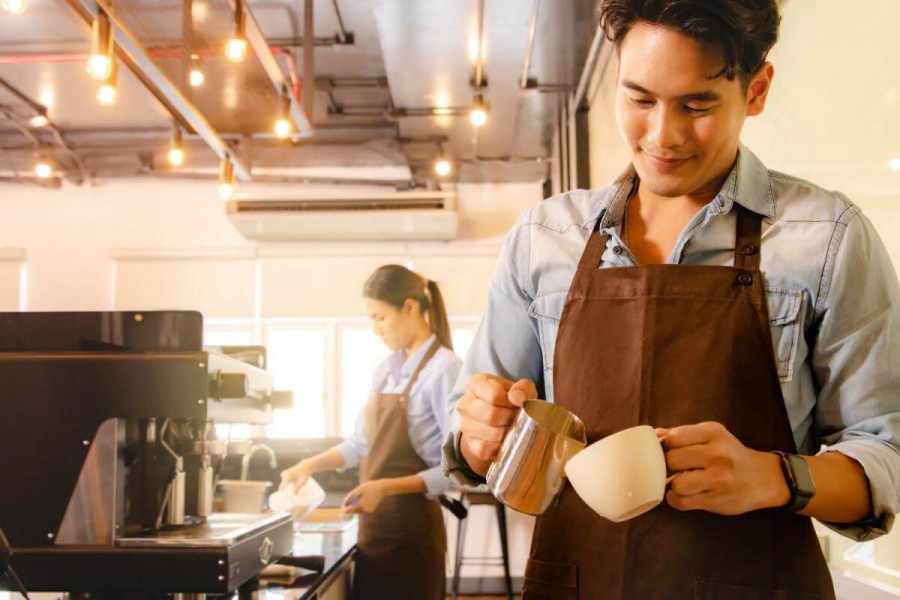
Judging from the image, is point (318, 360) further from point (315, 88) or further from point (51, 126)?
point (51, 126)

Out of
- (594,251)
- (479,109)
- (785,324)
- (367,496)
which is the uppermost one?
(479,109)

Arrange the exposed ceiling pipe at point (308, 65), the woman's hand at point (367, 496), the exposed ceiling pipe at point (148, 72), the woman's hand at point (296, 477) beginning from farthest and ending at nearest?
the exposed ceiling pipe at point (308, 65)
the woman's hand at point (296, 477)
the woman's hand at point (367, 496)
the exposed ceiling pipe at point (148, 72)

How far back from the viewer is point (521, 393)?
90 cm

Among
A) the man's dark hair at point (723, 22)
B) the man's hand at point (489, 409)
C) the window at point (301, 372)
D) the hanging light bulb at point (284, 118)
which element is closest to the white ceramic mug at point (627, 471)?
the man's hand at point (489, 409)

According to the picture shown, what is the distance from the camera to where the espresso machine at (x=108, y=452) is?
4.67 ft

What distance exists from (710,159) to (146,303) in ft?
19.3

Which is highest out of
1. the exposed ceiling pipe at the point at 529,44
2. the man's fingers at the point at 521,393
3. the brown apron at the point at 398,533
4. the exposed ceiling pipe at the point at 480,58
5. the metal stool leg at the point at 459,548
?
the exposed ceiling pipe at the point at 529,44

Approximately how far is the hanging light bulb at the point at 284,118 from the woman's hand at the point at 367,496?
147cm

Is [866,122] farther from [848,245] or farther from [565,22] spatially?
[565,22]

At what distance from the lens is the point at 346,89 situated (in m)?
5.24

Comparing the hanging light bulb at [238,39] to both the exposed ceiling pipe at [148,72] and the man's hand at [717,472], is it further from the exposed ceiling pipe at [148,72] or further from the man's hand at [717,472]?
the man's hand at [717,472]

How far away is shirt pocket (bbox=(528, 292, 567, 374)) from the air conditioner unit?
4.59m

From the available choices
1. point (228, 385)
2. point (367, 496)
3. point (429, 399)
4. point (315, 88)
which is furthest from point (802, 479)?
point (315, 88)

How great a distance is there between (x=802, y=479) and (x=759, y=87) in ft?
1.60
